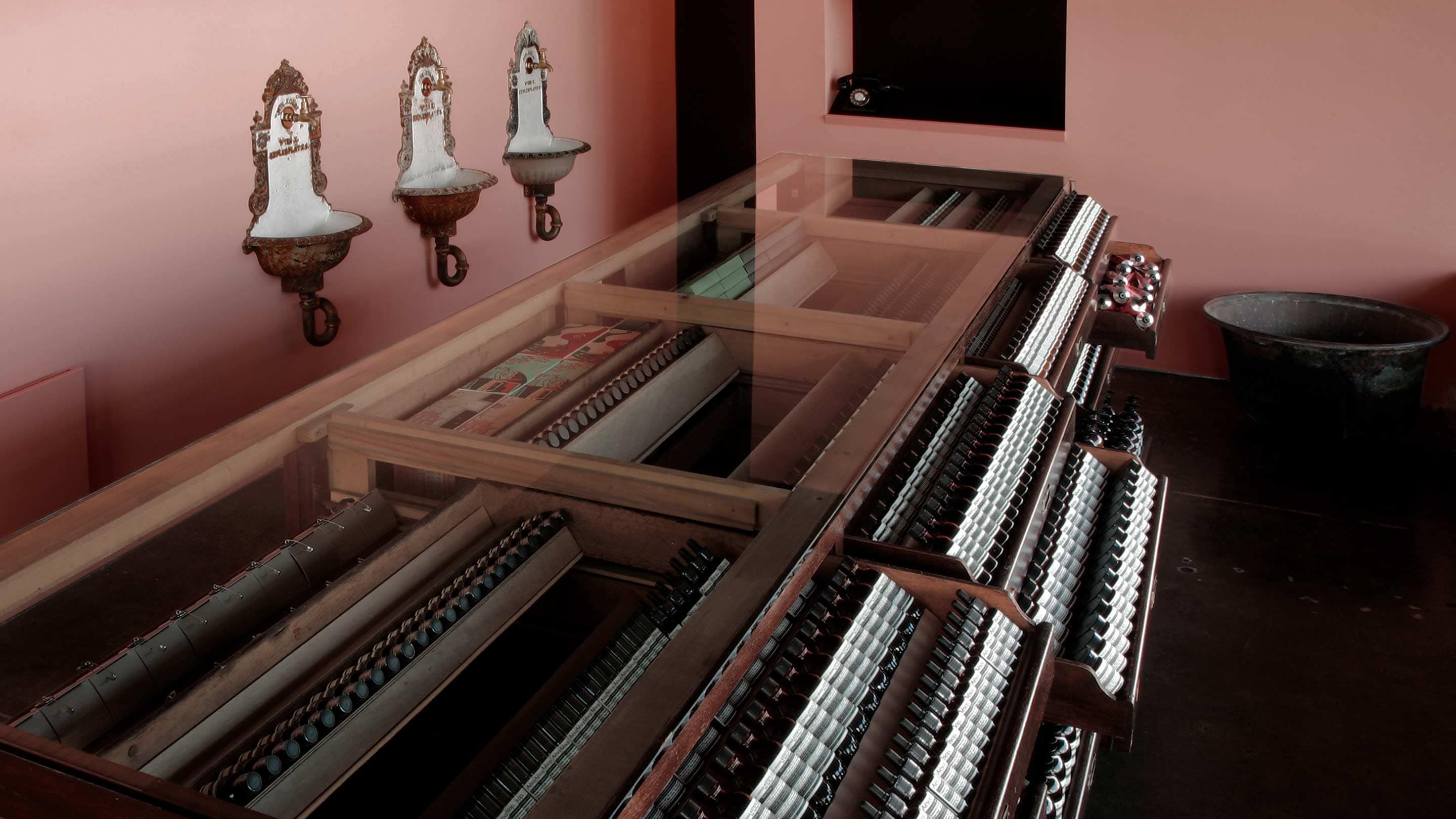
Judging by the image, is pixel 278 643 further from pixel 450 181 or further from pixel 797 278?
pixel 450 181

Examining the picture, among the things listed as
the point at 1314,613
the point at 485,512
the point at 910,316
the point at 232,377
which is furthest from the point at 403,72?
the point at 1314,613

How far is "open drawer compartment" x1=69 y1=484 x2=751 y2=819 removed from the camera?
1302mm

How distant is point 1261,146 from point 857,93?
2.00 meters

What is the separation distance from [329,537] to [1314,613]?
316 centimetres

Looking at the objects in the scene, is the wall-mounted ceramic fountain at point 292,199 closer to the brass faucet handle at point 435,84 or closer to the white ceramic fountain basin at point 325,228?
the white ceramic fountain basin at point 325,228

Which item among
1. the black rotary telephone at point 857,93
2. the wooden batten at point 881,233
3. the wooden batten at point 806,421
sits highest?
the black rotary telephone at point 857,93

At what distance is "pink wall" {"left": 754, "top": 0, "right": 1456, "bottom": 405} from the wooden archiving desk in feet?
9.65

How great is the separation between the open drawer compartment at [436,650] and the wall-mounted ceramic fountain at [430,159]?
269cm

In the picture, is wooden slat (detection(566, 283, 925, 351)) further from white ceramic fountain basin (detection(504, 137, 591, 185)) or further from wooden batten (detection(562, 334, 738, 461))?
white ceramic fountain basin (detection(504, 137, 591, 185))

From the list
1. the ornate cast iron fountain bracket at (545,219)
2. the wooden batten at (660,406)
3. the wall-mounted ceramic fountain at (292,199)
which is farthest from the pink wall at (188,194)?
the wooden batten at (660,406)

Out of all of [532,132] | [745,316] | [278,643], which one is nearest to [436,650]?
[278,643]

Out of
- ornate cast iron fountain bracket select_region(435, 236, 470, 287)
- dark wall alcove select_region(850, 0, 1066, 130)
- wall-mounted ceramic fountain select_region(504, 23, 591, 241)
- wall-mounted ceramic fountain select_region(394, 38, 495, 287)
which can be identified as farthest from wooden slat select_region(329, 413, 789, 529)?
dark wall alcove select_region(850, 0, 1066, 130)

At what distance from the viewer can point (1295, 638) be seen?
11.6 feet

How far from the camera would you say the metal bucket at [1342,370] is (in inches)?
184
